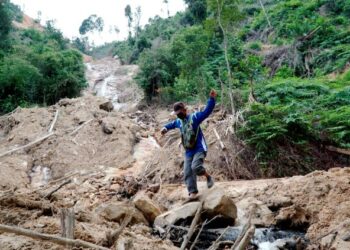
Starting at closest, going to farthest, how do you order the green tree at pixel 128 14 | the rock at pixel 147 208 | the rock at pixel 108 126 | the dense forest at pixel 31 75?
the rock at pixel 147 208 → the rock at pixel 108 126 → the dense forest at pixel 31 75 → the green tree at pixel 128 14

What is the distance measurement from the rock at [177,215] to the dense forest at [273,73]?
3.01 meters

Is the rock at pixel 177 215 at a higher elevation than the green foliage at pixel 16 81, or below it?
below

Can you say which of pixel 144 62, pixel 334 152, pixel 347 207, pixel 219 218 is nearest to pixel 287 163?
pixel 334 152

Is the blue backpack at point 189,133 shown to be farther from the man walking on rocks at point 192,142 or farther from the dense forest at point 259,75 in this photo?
the dense forest at point 259,75

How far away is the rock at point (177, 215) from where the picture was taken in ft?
17.4

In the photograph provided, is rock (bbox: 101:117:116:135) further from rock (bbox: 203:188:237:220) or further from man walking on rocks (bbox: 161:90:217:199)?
rock (bbox: 203:188:237:220)

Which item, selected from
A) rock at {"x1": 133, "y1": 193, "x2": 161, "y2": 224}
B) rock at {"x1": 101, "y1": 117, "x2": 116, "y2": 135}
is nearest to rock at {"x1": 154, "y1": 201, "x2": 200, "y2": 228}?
rock at {"x1": 133, "y1": 193, "x2": 161, "y2": 224}

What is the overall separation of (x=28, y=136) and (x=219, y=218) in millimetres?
8472

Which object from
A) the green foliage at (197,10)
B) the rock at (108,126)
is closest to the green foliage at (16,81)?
the rock at (108,126)

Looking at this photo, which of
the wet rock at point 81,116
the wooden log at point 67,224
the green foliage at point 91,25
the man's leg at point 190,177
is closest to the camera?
the wooden log at point 67,224

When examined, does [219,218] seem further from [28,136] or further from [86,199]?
[28,136]

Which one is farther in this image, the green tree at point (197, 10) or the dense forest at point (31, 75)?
the green tree at point (197, 10)

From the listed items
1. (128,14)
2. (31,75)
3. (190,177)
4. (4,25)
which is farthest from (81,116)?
(128,14)

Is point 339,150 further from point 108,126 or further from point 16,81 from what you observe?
point 16,81
